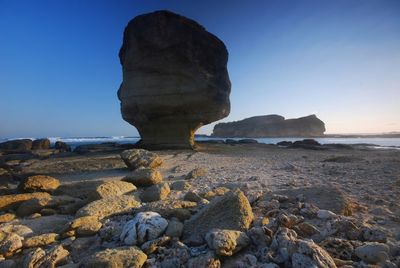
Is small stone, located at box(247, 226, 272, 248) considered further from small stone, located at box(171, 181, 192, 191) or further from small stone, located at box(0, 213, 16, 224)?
small stone, located at box(0, 213, 16, 224)

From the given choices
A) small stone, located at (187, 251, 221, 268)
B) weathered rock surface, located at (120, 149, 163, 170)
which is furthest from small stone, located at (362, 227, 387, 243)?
weathered rock surface, located at (120, 149, 163, 170)

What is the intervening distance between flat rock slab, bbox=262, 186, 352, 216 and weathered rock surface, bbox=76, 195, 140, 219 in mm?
2734

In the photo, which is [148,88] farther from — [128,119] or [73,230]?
[73,230]

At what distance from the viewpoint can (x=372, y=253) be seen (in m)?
2.67

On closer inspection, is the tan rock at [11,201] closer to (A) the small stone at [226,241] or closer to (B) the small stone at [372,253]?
(A) the small stone at [226,241]

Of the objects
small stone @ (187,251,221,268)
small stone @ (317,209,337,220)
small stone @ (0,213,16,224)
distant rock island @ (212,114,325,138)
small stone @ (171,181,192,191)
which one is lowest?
small stone @ (0,213,16,224)

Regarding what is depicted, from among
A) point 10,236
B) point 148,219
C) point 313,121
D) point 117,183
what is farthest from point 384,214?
point 313,121

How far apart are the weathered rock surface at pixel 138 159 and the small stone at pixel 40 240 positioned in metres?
6.50

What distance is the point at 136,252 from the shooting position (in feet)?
9.66

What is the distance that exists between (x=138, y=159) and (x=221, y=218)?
7.41 meters

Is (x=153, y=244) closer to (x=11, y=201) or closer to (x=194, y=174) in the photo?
(x=11, y=201)

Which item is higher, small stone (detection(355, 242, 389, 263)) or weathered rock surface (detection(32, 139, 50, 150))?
weathered rock surface (detection(32, 139, 50, 150))

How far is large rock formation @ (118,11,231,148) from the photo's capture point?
829 inches

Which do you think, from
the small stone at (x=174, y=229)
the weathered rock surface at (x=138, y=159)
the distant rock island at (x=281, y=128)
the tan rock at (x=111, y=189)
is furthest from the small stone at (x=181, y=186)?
the distant rock island at (x=281, y=128)
